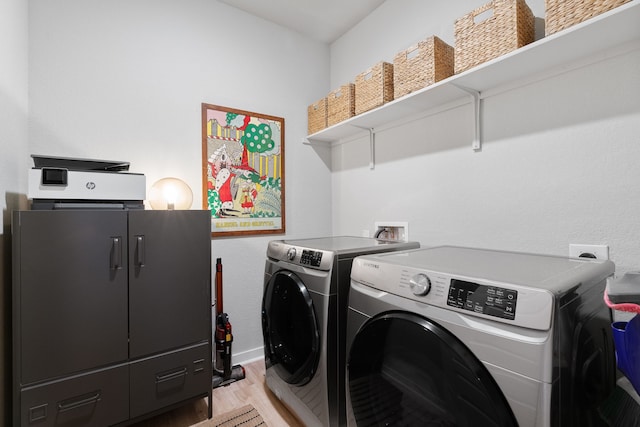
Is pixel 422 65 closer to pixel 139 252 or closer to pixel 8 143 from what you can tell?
pixel 139 252

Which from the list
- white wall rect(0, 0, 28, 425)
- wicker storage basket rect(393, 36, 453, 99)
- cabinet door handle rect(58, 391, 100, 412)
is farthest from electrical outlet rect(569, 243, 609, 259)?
white wall rect(0, 0, 28, 425)

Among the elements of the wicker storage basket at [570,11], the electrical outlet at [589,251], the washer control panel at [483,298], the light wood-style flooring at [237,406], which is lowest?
the light wood-style flooring at [237,406]

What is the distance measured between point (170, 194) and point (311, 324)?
123cm

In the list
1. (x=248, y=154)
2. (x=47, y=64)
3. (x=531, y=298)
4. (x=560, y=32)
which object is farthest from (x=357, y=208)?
(x=47, y=64)

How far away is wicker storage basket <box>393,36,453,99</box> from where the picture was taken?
163 cm

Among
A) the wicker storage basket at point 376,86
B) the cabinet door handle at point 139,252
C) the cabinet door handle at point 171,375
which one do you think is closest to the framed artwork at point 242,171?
the cabinet door handle at point 139,252

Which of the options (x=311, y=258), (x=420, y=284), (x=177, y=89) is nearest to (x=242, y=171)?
(x=177, y=89)

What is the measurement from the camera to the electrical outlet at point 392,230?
215 centimetres

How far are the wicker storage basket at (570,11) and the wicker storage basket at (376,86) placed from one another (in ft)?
2.87

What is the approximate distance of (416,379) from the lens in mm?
999

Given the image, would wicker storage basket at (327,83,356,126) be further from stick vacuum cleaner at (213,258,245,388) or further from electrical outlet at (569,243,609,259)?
electrical outlet at (569,243,609,259)

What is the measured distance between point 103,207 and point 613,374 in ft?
7.60

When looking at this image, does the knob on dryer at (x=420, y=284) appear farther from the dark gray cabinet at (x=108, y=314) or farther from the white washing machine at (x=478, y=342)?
the dark gray cabinet at (x=108, y=314)

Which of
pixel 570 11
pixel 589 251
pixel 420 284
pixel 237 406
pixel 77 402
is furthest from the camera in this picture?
pixel 237 406
